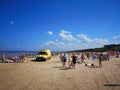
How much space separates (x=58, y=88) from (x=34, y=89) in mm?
1368

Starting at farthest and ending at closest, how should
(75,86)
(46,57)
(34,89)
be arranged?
1. (46,57)
2. (75,86)
3. (34,89)

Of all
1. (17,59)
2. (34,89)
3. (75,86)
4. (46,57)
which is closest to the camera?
(34,89)

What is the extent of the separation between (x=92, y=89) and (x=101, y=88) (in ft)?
2.02

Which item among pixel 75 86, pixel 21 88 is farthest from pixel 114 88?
pixel 21 88

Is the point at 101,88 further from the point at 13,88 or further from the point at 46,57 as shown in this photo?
the point at 46,57

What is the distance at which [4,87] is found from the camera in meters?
10.8

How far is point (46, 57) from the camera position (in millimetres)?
35750

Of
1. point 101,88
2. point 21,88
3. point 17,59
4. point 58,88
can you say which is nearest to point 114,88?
point 101,88

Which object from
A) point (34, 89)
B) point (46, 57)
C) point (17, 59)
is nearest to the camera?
point (34, 89)

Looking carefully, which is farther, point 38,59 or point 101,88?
point 38,59

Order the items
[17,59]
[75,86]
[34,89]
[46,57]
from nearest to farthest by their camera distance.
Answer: [34,89] < [75,86] < [17,59] < [46,57]

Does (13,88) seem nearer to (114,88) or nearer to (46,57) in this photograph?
(114,88)

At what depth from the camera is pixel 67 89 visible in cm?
1035

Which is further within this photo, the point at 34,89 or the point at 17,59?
the point at 17,59
